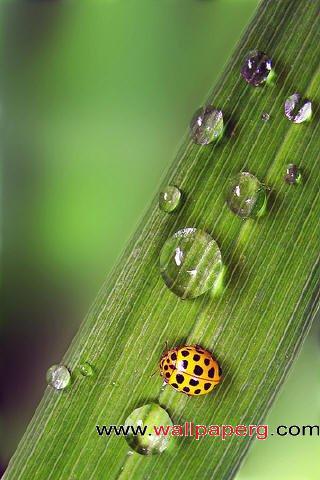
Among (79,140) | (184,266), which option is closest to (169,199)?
(184,266)

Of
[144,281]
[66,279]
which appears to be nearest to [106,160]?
[66,279]

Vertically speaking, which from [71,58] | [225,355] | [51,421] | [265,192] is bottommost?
[51,421]

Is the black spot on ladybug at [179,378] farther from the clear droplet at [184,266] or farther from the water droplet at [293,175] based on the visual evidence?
the water droplet at [293,175]

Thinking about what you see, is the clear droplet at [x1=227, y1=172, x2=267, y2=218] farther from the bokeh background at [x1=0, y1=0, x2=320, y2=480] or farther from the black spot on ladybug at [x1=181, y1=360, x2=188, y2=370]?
the bokeh background at [x1=0, y1=0, x2=320, y2=480]

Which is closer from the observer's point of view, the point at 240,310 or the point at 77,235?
the point at 240,310

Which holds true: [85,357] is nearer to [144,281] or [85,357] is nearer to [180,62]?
[144,281]

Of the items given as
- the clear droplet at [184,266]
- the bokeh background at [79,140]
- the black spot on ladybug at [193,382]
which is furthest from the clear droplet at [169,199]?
the bokeh background at [79,140]
